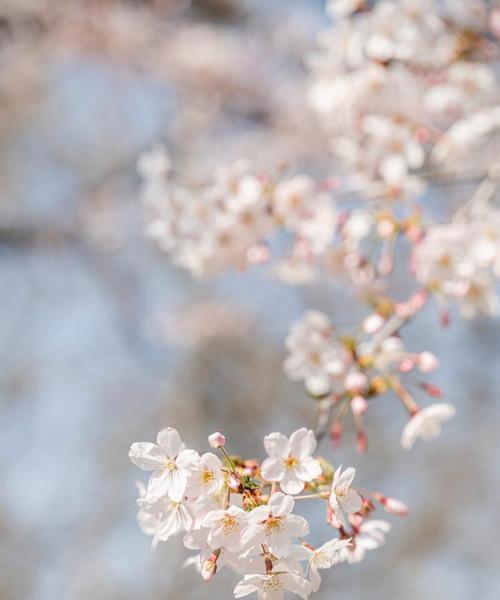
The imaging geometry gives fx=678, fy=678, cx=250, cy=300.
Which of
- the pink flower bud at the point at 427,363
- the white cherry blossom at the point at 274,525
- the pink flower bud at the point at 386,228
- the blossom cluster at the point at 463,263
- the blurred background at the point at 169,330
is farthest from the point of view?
the blurred background at the point at 169,330

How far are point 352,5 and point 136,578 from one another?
184 inches

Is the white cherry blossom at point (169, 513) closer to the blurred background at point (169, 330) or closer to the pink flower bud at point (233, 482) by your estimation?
the pink flower bud at point (233, 482)

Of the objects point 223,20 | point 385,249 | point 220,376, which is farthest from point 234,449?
point 385,249

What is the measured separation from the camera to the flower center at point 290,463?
1032 millimetres

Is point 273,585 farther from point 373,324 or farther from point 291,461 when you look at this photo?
point 373,324

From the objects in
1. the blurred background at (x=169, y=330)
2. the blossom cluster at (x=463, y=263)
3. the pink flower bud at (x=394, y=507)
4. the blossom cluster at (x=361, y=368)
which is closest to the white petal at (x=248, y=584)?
the pink flower bud at (x=394, y=507)

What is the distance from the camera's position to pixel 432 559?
615cm

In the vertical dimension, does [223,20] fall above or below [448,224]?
above

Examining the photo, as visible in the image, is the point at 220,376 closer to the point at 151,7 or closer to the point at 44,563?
the point at 44,563

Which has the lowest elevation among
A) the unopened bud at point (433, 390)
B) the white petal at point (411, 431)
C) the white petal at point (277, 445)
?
the white petal at point (277, 445)

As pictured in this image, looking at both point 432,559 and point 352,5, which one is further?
point 432,559

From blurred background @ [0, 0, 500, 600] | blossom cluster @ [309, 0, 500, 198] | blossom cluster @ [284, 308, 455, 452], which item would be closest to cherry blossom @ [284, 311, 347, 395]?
blossom cluster @ [284, 308, 455, 452]

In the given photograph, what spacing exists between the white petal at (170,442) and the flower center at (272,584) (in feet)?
0.72

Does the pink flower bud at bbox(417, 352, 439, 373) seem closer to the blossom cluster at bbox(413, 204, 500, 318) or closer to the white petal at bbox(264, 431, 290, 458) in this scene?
the blossom cluster at bbox(413, 204, 500, 318)
